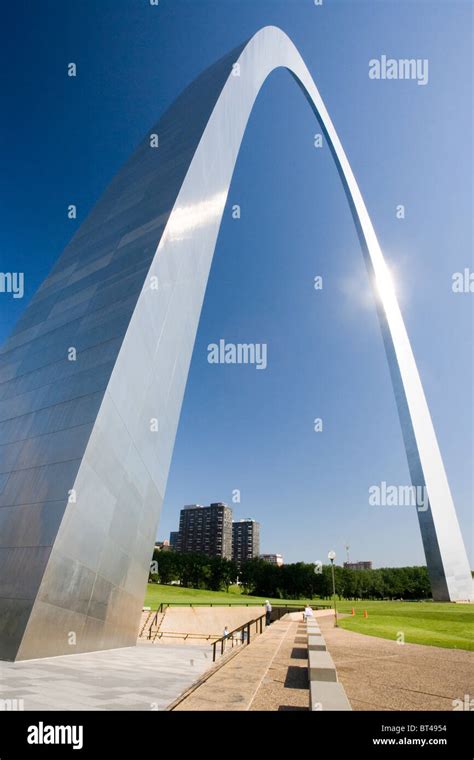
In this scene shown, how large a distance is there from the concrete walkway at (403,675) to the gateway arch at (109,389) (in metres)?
5.41

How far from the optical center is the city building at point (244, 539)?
616 ft

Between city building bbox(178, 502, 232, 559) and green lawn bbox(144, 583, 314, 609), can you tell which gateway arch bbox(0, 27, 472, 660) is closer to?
green lawn bbox(144, 583, 314, 609)

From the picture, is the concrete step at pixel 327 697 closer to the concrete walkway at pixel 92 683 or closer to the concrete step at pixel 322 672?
the concrete step at pixel 322 672

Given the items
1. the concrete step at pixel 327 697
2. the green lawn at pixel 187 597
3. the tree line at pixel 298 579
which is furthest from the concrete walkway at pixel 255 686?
the tree line at pixel 298 579

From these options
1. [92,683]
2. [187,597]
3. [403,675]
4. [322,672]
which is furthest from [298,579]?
[322,672]

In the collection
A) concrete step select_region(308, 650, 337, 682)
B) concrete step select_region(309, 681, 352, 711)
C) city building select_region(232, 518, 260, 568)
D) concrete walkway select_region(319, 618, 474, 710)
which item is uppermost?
concrete step select_region(309, 681, 352, 711)

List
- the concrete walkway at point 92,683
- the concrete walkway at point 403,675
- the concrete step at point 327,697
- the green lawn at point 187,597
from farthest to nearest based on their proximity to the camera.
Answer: the green lawn at point 187,597 → the concrete walkway at point 403,675 → the concrete walkway at point 92,683 → the concrete step at point 327,697

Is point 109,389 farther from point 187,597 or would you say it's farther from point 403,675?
point 187,597

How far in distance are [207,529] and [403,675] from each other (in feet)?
593

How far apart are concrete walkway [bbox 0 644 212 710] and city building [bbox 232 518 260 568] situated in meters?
192

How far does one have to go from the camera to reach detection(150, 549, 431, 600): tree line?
80.1 meters

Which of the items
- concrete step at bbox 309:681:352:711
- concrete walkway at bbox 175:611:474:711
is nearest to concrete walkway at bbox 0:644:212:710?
concrete walkway at bbox 175:611:474:711
